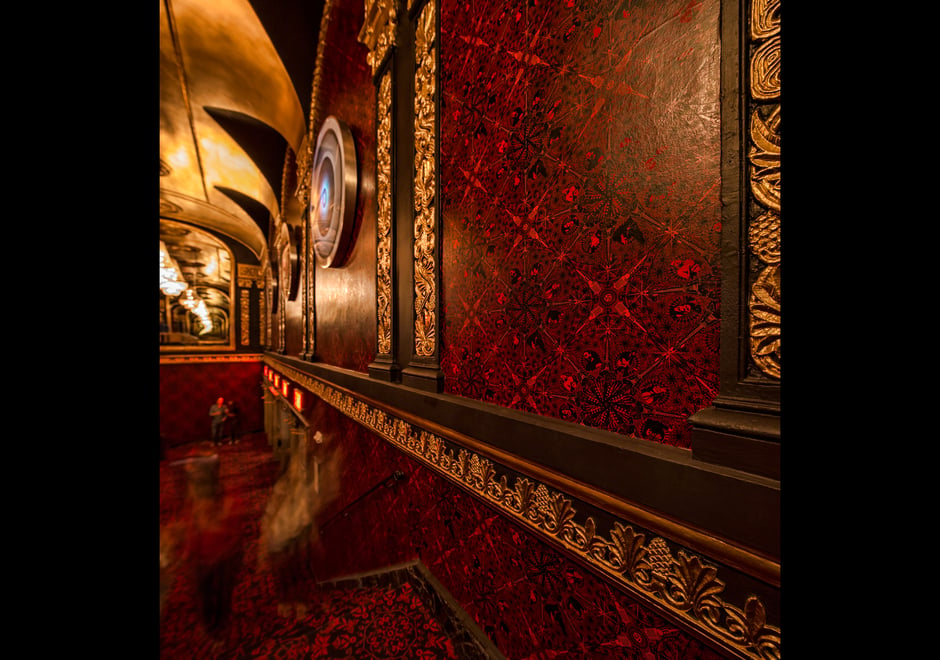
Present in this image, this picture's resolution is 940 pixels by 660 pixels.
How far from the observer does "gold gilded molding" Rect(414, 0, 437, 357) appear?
183 centimetres

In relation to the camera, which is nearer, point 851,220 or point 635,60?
point 851,220

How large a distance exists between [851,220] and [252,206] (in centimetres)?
1059

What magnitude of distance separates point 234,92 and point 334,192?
11.8 ft

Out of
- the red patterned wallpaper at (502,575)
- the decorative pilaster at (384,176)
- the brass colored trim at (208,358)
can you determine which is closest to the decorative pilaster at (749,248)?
the red patterned wallpaper at (502,575)

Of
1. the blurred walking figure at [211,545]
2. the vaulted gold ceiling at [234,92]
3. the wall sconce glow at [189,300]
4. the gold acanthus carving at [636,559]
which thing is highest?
the vaulted gold ceiling at [234,92]

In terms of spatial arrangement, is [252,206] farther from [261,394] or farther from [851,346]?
[851,346]

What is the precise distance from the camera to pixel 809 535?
0.35 m

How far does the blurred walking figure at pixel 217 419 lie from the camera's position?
30.7ft

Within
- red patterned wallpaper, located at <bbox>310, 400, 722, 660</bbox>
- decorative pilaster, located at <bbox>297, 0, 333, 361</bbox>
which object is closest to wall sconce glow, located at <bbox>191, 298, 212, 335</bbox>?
decorative pilaster, located at <bbox>297, 0, 333, 361</bbox>

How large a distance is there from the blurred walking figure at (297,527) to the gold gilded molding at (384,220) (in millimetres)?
1761

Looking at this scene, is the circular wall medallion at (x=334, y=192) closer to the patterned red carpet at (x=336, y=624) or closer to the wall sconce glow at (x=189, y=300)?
the patterned red carpet at (x=336, y=624)

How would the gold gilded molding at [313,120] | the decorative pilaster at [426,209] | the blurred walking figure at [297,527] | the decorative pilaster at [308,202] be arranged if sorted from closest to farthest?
1. the decorative pilaster at [426,209]
2. the blurred walking figure at [297,527]
3. the gold gilded molding at [313,120]
4. the decorative pilaster at [308,202]

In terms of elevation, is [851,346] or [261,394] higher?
[851,346]
